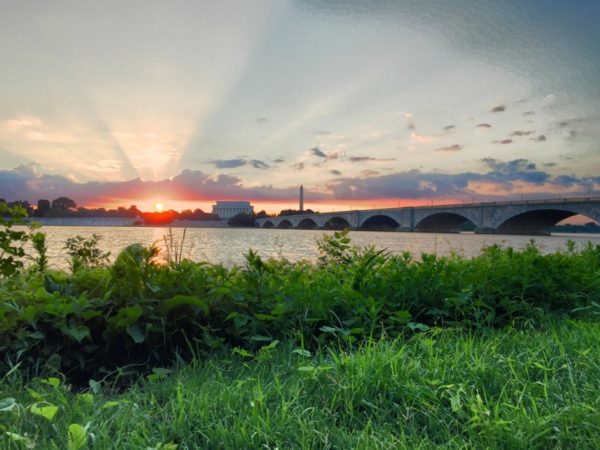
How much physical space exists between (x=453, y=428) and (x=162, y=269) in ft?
7.04

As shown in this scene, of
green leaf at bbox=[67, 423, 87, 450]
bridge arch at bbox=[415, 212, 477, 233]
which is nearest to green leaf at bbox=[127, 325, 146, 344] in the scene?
green leaf at bbox=[67, 423, 87, 450]

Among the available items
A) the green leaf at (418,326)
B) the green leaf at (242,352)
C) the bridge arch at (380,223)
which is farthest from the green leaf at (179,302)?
the bridge arch at (380,223)

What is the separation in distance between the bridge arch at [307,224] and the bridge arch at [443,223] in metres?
17.7

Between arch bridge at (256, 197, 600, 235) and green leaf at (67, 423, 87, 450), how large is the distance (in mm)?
35155

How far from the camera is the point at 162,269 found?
300 cm

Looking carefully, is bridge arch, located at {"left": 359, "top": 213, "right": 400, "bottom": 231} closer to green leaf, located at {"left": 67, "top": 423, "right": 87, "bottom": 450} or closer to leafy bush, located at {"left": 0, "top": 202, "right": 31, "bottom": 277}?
leafy bush, located at {"left": 0, "top": 202, "right": 31, "bottom": 277}

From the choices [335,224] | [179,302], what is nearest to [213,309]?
[179,302]

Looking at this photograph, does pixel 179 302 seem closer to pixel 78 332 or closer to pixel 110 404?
pixel 78 332

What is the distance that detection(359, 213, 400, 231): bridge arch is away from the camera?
6325cm

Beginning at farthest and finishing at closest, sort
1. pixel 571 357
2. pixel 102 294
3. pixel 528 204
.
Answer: pixel 528 204 → pixel 102 294 → pixel 571 357

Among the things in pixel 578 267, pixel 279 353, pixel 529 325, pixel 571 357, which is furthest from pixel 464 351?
pixel 578 267

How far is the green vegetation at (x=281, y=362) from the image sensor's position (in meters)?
1.76

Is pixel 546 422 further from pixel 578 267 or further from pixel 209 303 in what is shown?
pixel 578 267

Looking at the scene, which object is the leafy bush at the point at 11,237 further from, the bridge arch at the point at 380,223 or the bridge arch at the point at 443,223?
the bridge arch at the point at 380,223
